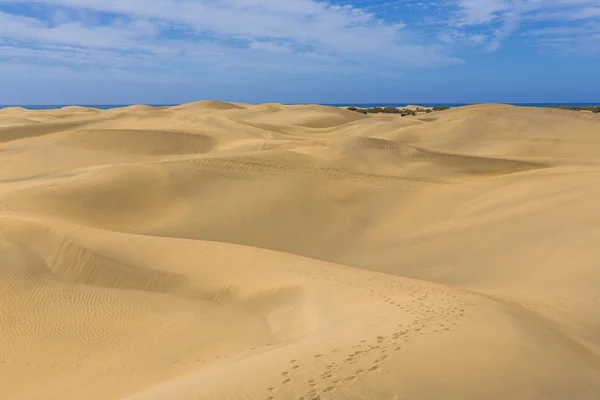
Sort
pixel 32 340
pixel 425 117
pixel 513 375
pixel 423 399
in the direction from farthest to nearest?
pixel 425 117 < pixel 32 340 < pixel 513 375 < pixel 423 399

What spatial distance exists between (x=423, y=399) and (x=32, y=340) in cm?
522

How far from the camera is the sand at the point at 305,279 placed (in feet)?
15.5

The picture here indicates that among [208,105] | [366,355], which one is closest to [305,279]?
[366,355]

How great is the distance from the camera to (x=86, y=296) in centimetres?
816

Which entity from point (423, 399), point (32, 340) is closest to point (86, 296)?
point (32, 340)

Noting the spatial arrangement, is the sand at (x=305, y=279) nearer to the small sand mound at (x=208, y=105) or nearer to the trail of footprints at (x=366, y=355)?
the trail of footprints at (x=366, y=355)

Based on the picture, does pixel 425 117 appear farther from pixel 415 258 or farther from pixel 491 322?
pixel 491 322

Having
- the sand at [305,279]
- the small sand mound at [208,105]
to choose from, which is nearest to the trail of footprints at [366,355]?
the sand at [305,279]

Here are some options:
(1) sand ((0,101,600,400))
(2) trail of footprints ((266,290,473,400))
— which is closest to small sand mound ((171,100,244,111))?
(1) sand ((0,101,600,400))

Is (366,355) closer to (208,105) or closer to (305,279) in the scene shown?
(305,279)

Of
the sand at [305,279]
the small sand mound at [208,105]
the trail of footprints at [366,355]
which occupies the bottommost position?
the sand at [305,279]

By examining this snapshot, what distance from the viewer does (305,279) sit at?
27.0 ft

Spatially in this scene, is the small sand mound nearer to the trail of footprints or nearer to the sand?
the sand

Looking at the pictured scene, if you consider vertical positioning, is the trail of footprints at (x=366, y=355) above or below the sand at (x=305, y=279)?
above
